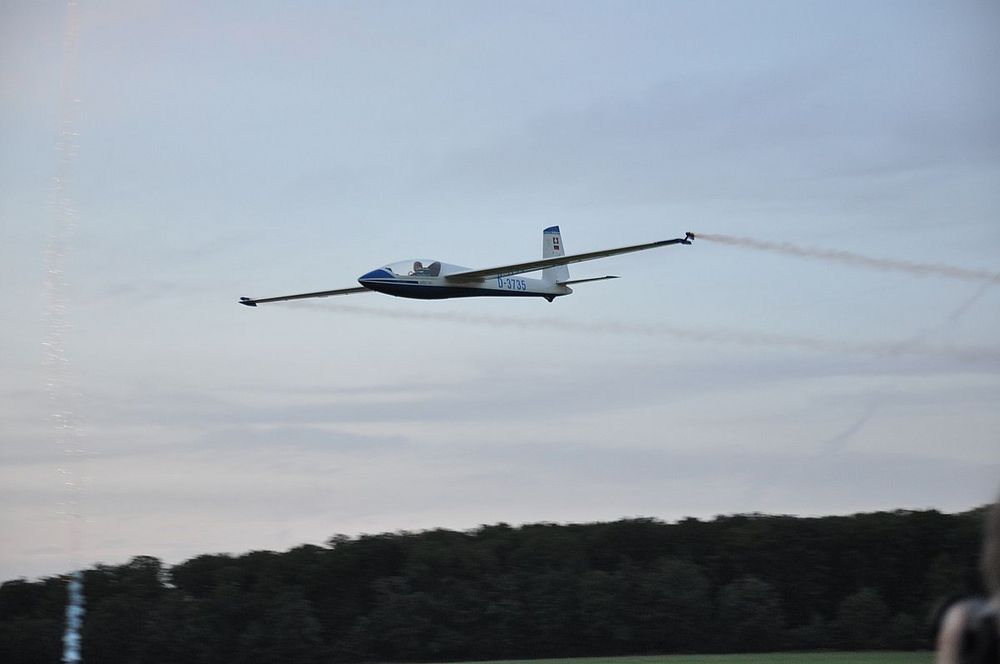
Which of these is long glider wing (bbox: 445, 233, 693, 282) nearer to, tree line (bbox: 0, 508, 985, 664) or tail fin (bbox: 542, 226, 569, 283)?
tail fin (bbox: 542, 226, 569, 283)

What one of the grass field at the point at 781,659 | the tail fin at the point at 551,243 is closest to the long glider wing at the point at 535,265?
the tail fin at the point at 551,243

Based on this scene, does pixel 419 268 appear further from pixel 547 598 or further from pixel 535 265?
pixel 547 598

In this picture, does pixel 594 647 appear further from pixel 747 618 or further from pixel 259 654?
pixel 259 654

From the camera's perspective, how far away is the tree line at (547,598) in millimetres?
110750

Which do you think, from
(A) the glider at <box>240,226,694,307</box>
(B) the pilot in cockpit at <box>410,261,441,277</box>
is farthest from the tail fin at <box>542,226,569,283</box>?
(B) the pilot in cockpit at <box>410,261,441,277</box>

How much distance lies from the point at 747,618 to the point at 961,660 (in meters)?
111

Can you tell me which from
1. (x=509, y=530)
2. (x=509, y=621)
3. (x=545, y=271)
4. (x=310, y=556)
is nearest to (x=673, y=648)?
(x=509, y=621)

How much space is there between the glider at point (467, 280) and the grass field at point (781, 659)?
4857 centimetres

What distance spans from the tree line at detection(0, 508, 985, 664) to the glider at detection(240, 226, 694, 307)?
66.9 metres

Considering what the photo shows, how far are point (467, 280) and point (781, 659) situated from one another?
60.3 m

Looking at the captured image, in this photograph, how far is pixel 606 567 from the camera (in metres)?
123

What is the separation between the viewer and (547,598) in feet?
377

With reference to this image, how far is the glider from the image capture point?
4578cm

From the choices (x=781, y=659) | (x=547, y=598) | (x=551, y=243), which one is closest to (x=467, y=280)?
(x=551, y=243)
